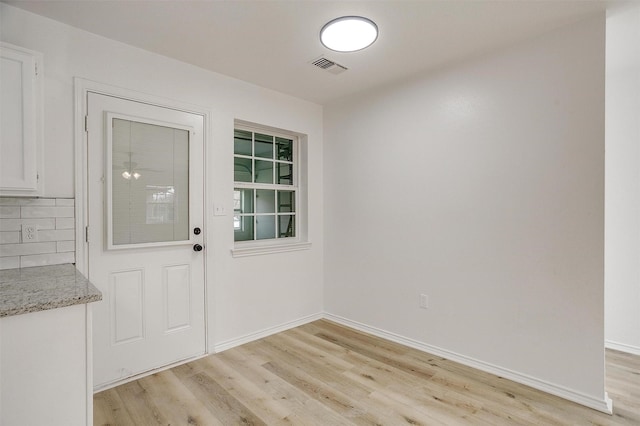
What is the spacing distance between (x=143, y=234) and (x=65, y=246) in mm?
485

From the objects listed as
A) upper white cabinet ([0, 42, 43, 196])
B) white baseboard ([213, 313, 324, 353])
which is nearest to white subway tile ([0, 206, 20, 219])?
upper white cabinet ([0, 42, 43, 196])

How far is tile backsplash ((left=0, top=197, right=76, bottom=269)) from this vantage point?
1.98 m

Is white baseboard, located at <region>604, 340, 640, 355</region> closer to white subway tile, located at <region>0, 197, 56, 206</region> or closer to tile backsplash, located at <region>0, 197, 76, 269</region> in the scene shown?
tile backsplash, located at <region>0, 197, 76, 269</region>

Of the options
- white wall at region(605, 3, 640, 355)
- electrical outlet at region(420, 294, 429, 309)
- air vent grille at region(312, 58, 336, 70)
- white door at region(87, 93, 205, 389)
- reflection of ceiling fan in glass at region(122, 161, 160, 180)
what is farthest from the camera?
electrical outlet at region(420, 294, 429, 309)

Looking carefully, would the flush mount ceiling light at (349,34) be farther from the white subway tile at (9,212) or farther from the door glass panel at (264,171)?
the white subway tile at (9,212)

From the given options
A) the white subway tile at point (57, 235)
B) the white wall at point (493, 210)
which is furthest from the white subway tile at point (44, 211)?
the white wall at point (493, 210)

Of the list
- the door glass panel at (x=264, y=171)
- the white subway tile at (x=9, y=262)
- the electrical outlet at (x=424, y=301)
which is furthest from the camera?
the door glass panel at (x=264, y=171)

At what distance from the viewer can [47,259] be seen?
6.93 ft

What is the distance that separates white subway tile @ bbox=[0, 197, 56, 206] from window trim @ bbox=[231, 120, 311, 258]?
4.68ft

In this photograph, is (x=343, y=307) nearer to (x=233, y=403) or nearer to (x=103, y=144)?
(x=233, y=403)

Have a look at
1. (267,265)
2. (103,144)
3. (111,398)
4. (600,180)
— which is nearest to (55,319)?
(111,398)

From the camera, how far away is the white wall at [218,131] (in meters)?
2.15

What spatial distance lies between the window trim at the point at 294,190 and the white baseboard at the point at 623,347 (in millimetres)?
2996

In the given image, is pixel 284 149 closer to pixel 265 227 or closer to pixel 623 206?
pixel 265 227
